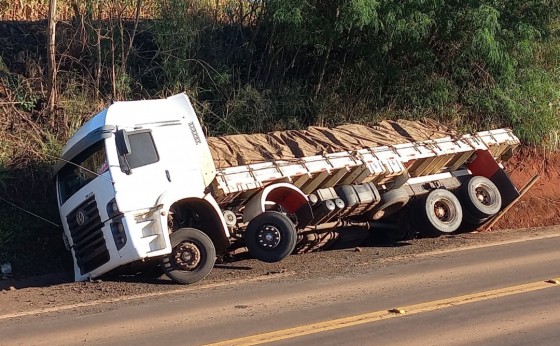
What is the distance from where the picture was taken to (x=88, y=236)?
1125cm

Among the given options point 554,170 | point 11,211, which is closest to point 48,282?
point 11,211

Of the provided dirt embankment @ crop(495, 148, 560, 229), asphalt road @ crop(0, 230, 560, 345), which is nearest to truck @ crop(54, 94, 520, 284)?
asphalt road @ crop(0, 230, 560, 345)

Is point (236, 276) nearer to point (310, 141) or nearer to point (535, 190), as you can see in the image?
point (310, 141)

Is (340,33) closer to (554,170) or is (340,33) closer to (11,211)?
(554,170)

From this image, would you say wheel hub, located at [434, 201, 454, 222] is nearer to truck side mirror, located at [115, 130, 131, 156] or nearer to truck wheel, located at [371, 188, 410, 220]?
truck wheel, located at [371, 188, 410, 220]

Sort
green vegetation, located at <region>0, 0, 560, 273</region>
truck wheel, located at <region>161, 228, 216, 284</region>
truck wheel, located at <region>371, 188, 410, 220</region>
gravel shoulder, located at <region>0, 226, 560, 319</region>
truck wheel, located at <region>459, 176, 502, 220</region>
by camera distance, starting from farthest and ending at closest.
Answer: green vegetation, located at <region>0, 0, 560, 273</region>, truck wheel, located at <region>459, 176, 502, 220</region>, truck wheel, located at <region>371, 188, 410, 220</region>, truck wheel, located at <region>161, 228, 216, 284</region>, gravel shoulder, located at <region>0, 226, 560, 319</region>

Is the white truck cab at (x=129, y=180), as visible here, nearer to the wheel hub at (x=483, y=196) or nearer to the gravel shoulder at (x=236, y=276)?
the gravel shoulder at (x=236, y=276)

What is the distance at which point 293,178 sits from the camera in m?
12.9

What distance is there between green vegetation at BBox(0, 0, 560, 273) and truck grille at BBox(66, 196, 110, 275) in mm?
2464

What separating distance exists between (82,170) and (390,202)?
549 centimetres

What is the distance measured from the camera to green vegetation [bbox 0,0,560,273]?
15.6 metres

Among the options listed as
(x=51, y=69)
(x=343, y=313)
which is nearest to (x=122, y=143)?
(x=343, y=313)

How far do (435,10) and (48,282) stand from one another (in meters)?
9.91

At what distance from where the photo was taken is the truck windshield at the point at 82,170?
1118 centimetres
